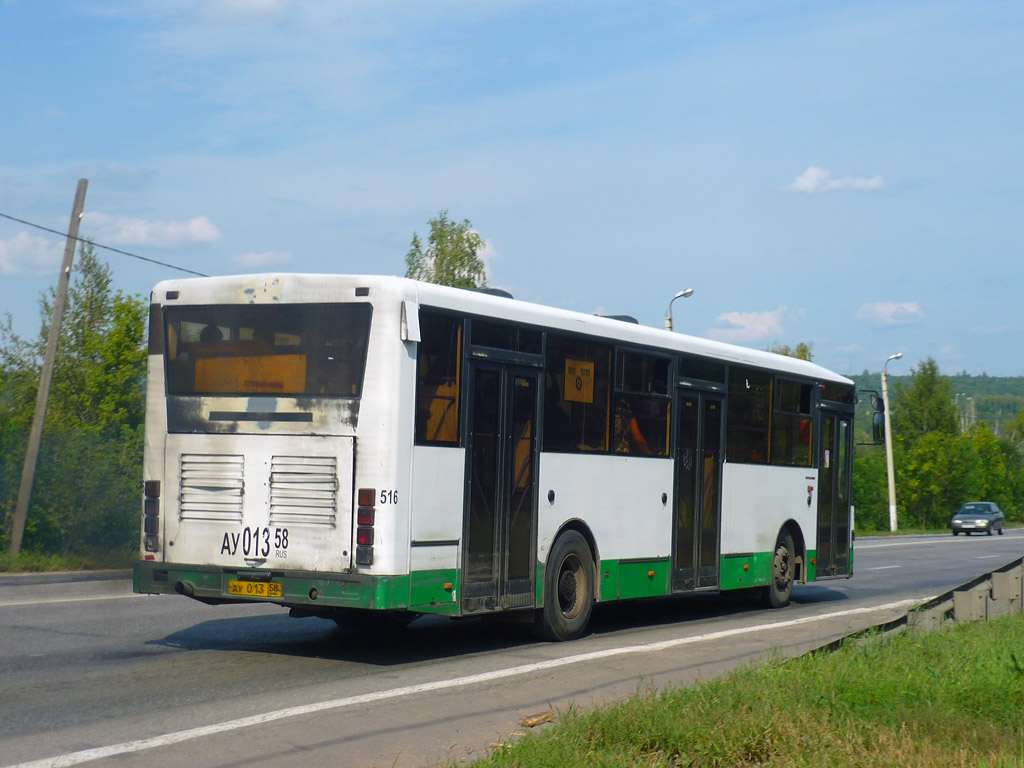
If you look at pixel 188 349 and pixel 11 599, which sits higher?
pixel 188 349

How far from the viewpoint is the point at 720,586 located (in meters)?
14.5

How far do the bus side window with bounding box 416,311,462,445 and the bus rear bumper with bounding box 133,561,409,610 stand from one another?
47.0 inches

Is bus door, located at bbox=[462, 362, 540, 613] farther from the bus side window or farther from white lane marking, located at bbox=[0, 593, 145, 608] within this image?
white lane marking, located at bbox=[0, 593, 145, 608]

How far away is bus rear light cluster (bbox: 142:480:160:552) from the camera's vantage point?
1035cm

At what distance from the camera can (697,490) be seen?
14.0 meters

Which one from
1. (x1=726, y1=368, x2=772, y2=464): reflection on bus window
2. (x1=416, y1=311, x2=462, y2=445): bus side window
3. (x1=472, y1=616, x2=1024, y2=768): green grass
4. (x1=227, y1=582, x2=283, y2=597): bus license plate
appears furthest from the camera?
(x1=726, y1=368, x2=772, y2=464): reflection on bus window

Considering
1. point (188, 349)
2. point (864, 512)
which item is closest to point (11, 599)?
point (188, 349)

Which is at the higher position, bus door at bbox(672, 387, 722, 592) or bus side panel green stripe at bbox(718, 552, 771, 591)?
bus door at bbox(672, 387, 722, 592)

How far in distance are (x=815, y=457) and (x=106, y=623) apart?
9.54m

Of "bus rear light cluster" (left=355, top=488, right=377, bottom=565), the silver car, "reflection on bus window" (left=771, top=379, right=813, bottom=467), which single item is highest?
"reflection on bus window" (left=771, top=379, right=813, bottom=467)

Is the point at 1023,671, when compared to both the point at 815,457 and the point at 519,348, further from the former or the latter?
the point at 815,457

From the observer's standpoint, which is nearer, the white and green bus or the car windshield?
the white and green bus

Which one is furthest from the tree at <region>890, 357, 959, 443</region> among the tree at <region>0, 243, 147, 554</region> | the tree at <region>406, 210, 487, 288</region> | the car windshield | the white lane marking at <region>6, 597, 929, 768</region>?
the white lane marking at <region>6, 597, 929, 768</region>

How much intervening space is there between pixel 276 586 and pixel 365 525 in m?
0.91
